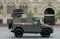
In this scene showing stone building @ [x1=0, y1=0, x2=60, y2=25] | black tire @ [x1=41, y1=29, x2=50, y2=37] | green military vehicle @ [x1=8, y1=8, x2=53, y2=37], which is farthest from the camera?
stone building @ [x1=0, y1=0, x2=60, y2=25]

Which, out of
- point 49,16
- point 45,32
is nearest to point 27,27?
point 45,32

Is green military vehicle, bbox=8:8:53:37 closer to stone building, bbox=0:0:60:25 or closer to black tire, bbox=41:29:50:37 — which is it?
black tire, bbox=41:29:50:37

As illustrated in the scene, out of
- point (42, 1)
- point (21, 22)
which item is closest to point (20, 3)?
point (42, 1)

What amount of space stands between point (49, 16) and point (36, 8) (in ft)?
11.8

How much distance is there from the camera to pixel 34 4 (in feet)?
212

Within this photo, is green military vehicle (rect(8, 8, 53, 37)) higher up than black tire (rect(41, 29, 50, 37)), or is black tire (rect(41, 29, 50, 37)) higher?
green military vehicle (rect(8, 8, 53, 37))

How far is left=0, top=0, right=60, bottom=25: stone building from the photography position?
64.2 m

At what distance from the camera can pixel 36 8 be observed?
211ft

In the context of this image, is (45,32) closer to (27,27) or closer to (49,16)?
(27,27)

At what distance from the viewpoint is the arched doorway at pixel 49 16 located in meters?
63.9

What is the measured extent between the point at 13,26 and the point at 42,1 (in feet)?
135

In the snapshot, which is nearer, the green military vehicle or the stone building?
the green military vehicle

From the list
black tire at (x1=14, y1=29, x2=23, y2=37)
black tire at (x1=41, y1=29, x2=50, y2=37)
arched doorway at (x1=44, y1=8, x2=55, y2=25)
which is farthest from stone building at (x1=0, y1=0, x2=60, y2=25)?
black tire at (x1=14, y1=29, x2=23, y2=37)

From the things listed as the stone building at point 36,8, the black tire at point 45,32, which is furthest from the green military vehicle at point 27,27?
the stone building at point 36,8
